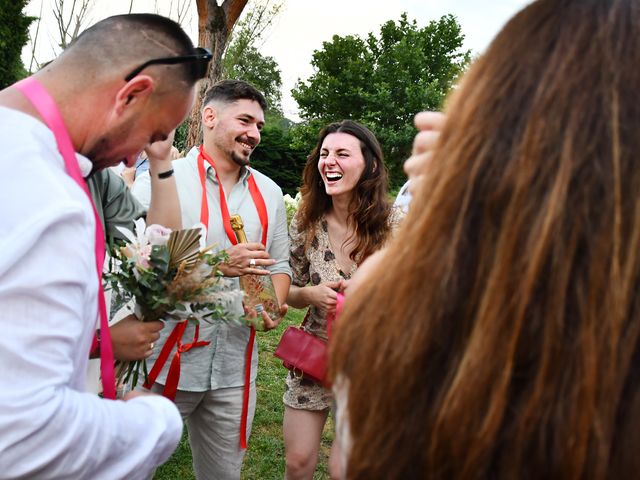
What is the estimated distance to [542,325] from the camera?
911mm

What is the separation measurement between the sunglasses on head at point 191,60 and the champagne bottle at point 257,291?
1697 millimetres

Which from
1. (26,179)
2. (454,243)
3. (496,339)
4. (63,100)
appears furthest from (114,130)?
(496,339)

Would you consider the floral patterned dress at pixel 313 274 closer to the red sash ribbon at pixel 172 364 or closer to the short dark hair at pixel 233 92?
the red sash ribbon at pixel 172 364

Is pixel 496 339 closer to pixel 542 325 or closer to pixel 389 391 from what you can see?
pixel 542 325

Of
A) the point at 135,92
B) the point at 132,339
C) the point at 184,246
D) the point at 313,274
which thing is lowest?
the point at 132,339

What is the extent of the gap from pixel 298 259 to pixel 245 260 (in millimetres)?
833

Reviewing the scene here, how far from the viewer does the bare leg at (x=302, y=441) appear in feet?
12.0

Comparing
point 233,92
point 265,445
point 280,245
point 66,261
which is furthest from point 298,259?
point 66,261

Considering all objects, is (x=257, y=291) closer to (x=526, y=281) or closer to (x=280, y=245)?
(x=280, y=245)

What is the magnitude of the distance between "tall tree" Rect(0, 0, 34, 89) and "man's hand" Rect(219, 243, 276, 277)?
1327cm

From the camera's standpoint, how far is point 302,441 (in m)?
3.70

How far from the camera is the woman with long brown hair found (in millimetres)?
3812

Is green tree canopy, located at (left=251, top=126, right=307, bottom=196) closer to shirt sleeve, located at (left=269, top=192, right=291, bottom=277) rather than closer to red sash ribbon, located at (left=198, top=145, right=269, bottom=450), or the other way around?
shirt sleeve, located at (left=269, top=192, right=291, bottom=277)

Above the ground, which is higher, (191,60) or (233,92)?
(233,92)
